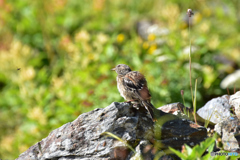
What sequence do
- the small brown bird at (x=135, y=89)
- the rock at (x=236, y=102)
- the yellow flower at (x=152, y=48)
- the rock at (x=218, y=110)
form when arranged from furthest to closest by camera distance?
the yellow flower at (x=152, y=48) < the rock at (x=218, y=110) < the rock at (x=236, y=102) < the small brown bird at (x=135, y=89)

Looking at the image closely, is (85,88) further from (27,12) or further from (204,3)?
(204,3)

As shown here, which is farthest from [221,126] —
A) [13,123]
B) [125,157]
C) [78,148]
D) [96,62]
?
[13,123]

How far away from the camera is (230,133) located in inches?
119

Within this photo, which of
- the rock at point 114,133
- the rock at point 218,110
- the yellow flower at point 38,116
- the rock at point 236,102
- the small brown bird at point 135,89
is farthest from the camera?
the yellow flower at point 38,116

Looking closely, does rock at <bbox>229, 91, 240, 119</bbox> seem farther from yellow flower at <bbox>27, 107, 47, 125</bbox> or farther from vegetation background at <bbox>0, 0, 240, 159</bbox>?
yellow flower at <bbox>27, 107, 47, 125</bbox>

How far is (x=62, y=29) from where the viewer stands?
7922 mm

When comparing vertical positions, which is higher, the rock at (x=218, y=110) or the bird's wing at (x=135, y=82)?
the bird's wing at (x=135, y=82)

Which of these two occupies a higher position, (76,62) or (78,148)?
(76,62)

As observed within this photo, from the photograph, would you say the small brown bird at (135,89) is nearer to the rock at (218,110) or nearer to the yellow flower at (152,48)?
the rock at (218,110)

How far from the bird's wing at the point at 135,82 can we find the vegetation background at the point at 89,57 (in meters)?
1.20

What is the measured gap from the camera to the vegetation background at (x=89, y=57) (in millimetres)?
5246

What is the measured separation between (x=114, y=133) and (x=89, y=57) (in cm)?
337

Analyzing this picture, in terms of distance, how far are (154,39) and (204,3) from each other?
3.11 metres

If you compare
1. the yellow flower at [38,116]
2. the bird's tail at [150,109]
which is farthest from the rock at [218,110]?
the yellow flower at [38,116]
